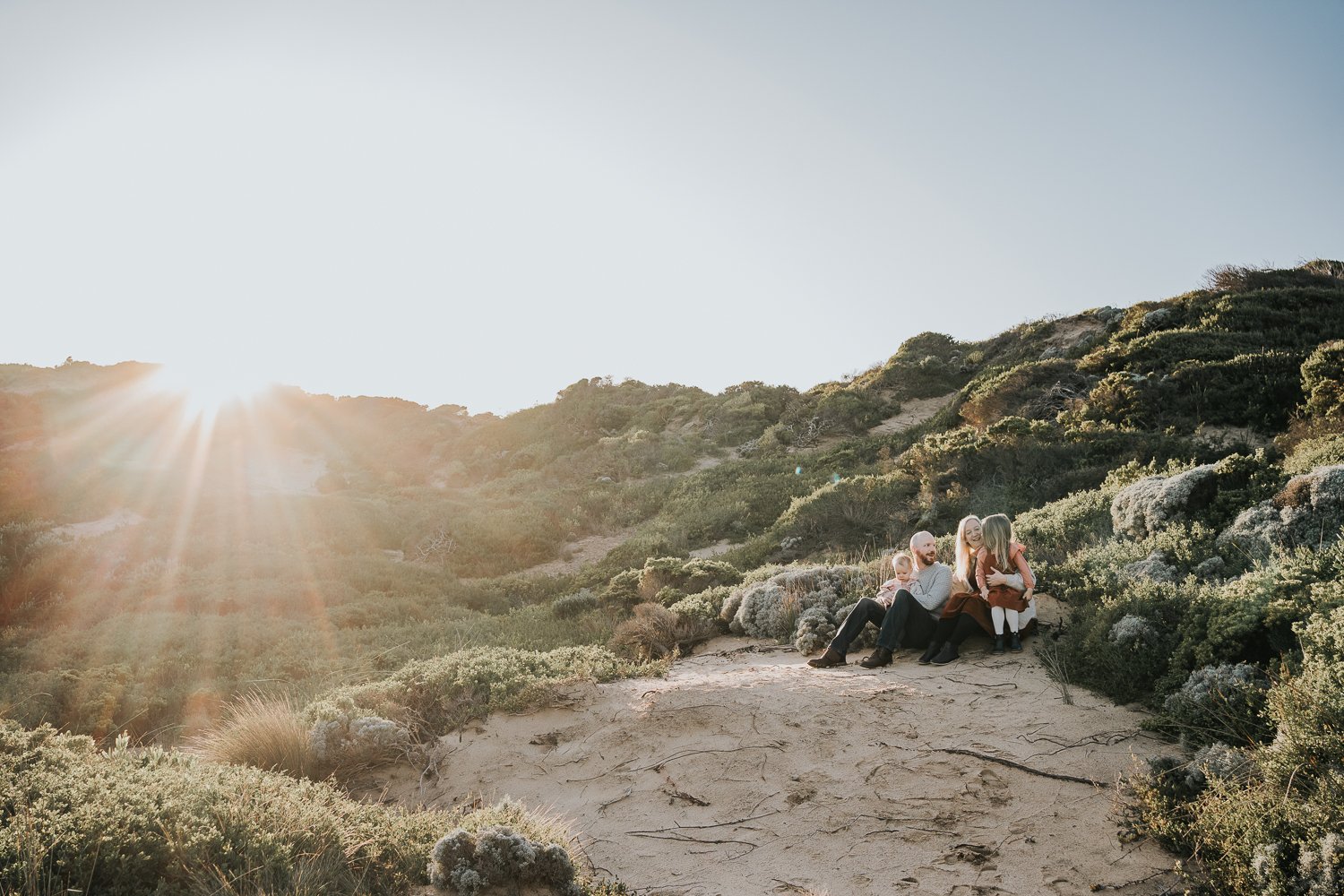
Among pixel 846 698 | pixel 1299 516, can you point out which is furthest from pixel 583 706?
pixel 1299 516

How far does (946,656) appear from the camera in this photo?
22.4ft

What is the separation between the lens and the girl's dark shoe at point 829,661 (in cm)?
698

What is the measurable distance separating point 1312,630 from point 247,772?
6503 mm

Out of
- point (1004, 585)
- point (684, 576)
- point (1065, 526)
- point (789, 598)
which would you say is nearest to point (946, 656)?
point (1004, 585)

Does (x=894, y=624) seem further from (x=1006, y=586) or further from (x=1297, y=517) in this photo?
(x=1297, y=517)

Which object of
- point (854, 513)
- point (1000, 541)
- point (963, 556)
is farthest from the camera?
point (854, 513)

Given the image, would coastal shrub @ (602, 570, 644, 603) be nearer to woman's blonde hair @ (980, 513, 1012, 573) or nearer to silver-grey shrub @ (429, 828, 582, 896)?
woman's blonde hair @ (980, 513, 1012, 573)

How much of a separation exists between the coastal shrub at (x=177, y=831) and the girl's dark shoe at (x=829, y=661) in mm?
3796

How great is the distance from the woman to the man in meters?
0.13

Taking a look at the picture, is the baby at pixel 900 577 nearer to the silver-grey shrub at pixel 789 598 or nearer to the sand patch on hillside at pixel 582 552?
the silver-grey shrub at pixel 789 598

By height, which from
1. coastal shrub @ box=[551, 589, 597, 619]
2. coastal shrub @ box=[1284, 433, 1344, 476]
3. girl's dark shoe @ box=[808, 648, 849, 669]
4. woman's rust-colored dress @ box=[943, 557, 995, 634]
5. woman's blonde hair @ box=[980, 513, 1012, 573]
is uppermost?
coastal shrub @ box=[1284, 433, 1344, 476]

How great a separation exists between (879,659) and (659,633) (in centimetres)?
300

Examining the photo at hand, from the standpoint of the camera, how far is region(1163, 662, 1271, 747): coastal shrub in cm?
422

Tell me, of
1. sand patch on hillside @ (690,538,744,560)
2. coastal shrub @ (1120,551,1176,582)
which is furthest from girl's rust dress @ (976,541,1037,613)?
sand patch on hillside @ (690,538,744,560)
